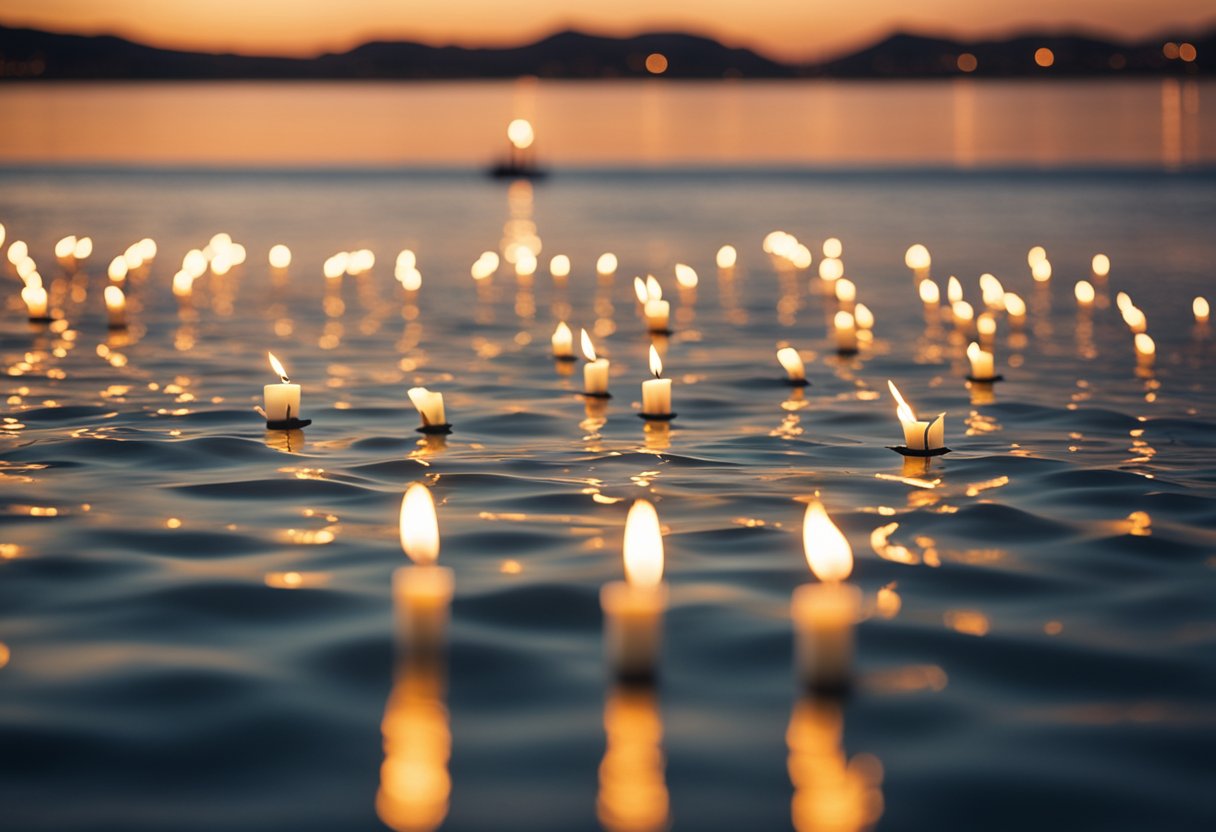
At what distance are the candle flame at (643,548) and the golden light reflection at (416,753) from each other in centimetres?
59

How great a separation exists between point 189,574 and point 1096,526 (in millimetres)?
3325

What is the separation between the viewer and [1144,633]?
15.6ft

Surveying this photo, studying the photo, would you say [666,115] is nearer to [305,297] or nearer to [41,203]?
[41,203]

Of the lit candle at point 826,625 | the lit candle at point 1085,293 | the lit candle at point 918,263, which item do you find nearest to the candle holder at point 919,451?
the lit candle at point 826,625

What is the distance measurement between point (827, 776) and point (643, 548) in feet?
2.36

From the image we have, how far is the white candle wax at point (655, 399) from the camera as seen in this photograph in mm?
8461

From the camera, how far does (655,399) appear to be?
27.9 feet

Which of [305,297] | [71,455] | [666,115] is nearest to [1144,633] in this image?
[71,455]

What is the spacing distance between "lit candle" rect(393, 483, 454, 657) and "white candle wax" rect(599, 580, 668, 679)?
44cm

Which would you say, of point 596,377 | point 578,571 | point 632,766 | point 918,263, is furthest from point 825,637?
point 918,263

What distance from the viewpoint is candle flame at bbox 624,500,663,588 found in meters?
3.97

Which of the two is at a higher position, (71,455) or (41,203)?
(41,203)

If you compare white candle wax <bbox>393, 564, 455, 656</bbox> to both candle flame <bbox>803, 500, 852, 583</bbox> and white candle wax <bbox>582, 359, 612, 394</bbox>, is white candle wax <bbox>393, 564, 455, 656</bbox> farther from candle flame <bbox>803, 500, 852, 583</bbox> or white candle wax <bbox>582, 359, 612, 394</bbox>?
white candle wax <bbox>582, 359, 612, 394</bbox>

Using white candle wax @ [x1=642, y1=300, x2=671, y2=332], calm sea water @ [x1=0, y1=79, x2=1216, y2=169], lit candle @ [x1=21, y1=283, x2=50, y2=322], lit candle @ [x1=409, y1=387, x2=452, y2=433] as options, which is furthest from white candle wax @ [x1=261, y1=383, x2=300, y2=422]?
calm sea water @ [x1=0, y1=79, x2=1216, y2=169]
